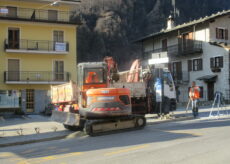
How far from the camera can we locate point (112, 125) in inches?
520

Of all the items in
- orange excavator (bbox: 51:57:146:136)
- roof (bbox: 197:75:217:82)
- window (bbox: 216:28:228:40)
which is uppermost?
window (bbox: 216:28:228:40)

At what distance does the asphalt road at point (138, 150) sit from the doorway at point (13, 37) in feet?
70.6

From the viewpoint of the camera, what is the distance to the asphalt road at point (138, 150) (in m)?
8.24

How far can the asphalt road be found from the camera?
8242 mm

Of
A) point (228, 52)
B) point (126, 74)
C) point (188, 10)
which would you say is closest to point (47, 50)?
point (126, 74)

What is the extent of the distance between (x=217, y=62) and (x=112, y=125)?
24.7 m

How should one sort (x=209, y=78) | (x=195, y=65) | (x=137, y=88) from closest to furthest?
(x=137, y=88), (x=209, y=78), (x=195, y=65)

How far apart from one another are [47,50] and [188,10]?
6731 cm

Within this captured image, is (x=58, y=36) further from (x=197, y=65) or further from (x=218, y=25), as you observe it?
(x=218, y=25)

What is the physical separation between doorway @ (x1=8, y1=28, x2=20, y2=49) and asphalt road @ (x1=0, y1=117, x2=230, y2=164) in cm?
2152

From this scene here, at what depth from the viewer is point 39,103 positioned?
31.5 metres

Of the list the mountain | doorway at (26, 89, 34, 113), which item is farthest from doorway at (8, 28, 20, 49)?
the mountain

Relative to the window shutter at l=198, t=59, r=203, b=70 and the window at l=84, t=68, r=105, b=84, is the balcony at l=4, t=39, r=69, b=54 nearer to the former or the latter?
the window shutter at l=198, t=59, r=203, b=70

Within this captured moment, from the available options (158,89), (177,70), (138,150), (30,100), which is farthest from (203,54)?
(138,150)
